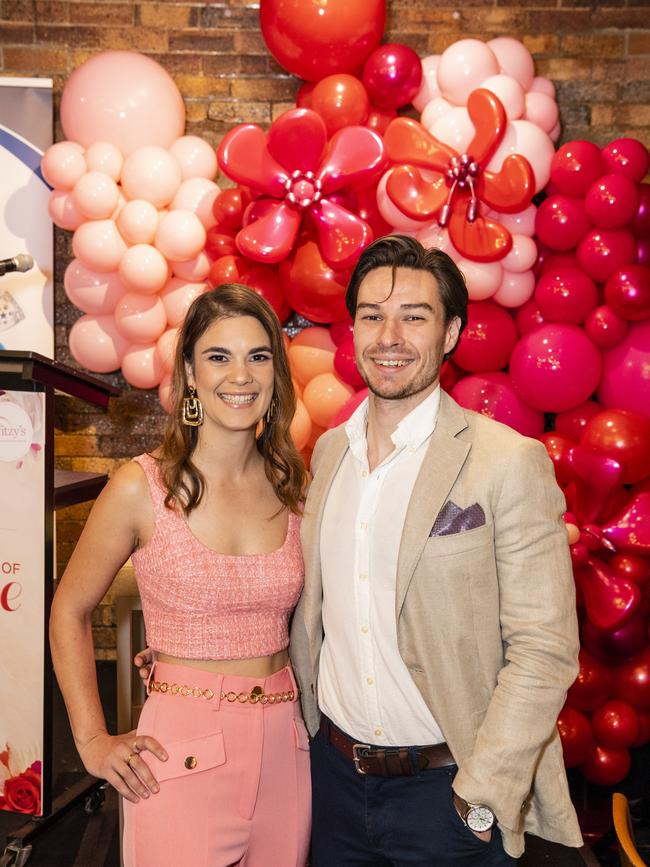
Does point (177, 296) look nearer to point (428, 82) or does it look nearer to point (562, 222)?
point (428, 82)

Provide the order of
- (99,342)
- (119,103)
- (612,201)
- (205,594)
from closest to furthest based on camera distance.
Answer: (205,594), (612,201), (119,103), (99,342)

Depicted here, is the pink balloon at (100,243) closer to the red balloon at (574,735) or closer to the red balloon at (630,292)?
the red balloon at (630,292)

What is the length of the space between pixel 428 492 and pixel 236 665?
0.54 meters

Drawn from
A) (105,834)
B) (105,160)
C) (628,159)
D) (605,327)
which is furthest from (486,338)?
(105,834)

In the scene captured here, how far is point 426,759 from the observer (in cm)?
153

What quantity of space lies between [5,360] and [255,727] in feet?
4.44

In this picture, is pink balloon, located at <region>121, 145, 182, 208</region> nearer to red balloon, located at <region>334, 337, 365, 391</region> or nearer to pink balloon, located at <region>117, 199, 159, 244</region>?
pink balloon, located at <region>117, 199, 159, 244</region>

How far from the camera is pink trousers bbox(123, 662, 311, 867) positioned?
1529 mm

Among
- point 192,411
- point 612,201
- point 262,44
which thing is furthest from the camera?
point 262,44

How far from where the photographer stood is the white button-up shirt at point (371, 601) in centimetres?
156

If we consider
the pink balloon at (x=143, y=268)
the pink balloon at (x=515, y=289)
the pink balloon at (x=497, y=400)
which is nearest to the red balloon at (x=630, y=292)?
the pink balloon at (x=515, y=289)

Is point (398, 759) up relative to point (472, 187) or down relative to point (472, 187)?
down

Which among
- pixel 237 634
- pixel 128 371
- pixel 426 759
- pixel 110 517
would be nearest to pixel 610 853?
pixel 426 759

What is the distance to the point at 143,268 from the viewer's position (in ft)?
9.67
